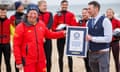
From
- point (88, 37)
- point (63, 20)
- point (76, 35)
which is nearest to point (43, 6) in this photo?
point (63, 20)

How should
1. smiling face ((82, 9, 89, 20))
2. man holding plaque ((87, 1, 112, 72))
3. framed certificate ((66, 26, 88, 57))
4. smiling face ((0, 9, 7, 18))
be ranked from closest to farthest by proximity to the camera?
man holding plaque ((87, 1, 112, 72))
framed certificate ((66, 26, 88, 57))
smiling face ((0, 9, 7, 18))
smiling face ((82, 9, 89, 20))

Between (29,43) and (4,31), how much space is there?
1745 mm

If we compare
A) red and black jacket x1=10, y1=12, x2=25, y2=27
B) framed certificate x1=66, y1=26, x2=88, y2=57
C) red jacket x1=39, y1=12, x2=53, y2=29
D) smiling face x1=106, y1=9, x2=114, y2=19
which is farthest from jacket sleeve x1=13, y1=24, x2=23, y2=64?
smiling face x1=106, y1=9, x2=114, y2=19

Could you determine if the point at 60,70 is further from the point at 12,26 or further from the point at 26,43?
the point at 26,43

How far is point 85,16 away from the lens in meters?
7.04

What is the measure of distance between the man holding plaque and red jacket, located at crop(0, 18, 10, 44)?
73.2 inches

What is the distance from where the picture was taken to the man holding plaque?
17.7 feet

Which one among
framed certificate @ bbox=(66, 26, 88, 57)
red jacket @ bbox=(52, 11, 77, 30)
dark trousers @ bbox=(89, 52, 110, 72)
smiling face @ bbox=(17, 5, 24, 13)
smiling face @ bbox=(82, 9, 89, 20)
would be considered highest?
smiling face @ bbox=(17, 5, 24, 13)

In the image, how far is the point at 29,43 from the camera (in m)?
5.32

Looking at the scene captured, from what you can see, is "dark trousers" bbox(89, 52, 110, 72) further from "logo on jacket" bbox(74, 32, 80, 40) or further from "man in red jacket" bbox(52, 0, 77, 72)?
"man in red jacket" bbox(52, 0, 77, 72)

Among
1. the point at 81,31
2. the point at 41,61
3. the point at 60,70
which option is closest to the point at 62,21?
the point at 60,70

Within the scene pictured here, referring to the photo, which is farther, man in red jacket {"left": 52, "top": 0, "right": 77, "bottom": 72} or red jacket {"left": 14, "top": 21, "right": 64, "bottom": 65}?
man in red jacket {"left": 52, "top": 0, "right": 77, "bottom": 72}

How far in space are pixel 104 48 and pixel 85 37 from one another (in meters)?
0.36

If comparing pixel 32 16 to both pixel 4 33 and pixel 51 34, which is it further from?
pixel 4 33
